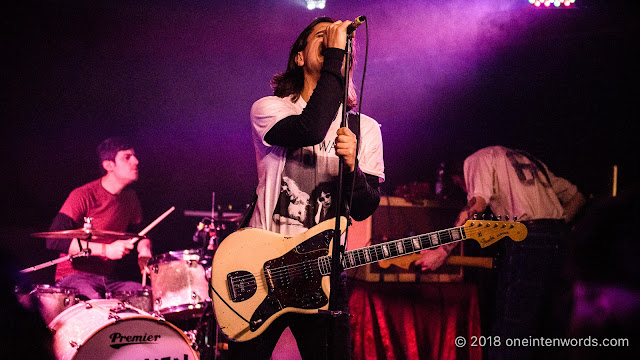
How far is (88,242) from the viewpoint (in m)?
5.25

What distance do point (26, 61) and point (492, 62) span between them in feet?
16.7

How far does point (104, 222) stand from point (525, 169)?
426 cm

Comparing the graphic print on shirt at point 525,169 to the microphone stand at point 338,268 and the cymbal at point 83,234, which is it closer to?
the microphone stand at point 338,268

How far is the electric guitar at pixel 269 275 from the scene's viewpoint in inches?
91.1

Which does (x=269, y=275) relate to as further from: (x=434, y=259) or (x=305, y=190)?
(x=434, y=259)

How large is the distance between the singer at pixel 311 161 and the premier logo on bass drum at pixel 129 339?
1861mm

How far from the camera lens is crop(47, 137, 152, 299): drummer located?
17.5 feet

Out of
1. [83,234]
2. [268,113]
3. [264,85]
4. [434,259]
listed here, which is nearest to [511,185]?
[434,259]

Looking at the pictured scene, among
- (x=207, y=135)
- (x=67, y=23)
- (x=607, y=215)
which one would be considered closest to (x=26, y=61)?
(x=67, y=23)

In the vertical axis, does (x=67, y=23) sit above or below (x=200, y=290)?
above

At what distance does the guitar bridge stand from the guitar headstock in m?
1.02

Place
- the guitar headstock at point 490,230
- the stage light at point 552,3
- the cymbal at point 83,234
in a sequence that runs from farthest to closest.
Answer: the stage light at point 552,3
the cymbal at point 83,234
the guitar headstock at point 490,230

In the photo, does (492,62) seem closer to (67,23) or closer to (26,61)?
(67,23)

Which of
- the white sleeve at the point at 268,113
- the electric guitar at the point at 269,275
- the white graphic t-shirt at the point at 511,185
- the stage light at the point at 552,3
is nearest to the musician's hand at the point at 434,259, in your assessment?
the white graphic t-shirt at the point at 511,185
